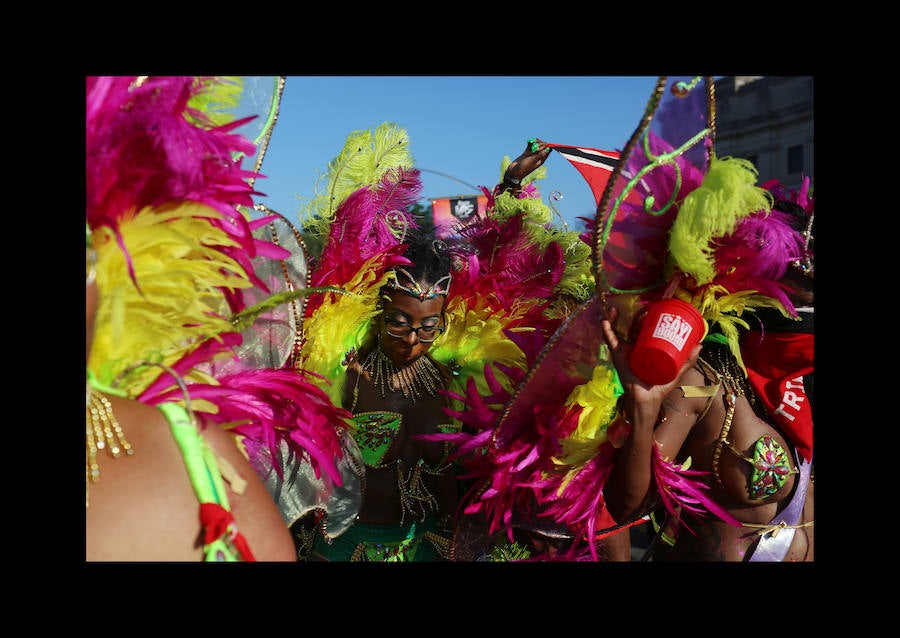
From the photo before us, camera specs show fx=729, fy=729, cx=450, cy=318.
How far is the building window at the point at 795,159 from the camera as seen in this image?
19906 mm

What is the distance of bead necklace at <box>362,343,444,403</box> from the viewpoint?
10.7 ft

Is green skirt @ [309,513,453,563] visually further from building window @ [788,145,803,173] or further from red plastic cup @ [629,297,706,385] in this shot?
building window @ [788,145,803,173]

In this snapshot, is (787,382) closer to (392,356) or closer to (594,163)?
(594,163)

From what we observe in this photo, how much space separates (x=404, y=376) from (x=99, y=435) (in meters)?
2.04

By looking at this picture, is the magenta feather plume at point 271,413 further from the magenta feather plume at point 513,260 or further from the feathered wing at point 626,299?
the magenta feather plume at point 513,260

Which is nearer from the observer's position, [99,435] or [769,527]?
[99,435]

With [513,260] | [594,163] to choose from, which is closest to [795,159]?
[594,163]

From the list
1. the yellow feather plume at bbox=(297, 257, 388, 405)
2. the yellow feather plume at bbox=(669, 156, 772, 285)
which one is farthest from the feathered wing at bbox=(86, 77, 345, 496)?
the yellow feather plume at bbox=(297, 257, 388, 405)

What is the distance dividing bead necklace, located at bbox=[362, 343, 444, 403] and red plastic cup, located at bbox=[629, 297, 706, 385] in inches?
55.7

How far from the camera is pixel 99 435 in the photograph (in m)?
1.28

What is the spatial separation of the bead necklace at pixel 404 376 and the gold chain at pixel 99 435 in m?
1.95

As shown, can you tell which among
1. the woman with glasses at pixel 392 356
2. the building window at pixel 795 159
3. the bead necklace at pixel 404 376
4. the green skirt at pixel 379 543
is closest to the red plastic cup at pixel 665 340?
the woman with glasses at pixel 392 356

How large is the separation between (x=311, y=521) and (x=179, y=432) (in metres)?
2.14

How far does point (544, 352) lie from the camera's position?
2.24 meters
